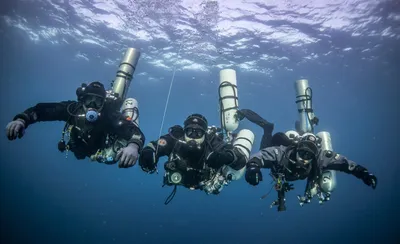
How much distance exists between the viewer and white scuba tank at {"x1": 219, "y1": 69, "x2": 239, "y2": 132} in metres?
7.79

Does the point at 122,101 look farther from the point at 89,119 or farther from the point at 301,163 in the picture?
the point at 301,163

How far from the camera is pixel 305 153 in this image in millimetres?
6016

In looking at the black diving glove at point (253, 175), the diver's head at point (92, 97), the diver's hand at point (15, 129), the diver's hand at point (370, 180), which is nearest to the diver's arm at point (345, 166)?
the diver's hand at point (370, 180)

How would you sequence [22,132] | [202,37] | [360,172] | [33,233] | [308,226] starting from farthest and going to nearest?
[308,226] → [33,233] → [202,37] → [360,172] → [22,132]

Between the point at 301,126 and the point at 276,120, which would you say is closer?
the point at 301,126

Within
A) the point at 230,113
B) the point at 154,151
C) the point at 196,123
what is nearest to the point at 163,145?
the point at 154,151

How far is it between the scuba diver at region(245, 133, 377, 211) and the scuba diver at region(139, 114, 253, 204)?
33.1 inches

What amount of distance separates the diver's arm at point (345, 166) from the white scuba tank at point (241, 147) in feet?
6.68

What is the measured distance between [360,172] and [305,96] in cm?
385

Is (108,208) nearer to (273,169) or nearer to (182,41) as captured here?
(182,41)

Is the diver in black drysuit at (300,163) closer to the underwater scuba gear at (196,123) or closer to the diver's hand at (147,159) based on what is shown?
the underwater scuba gear at (196,123)

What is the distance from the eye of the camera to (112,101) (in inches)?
249

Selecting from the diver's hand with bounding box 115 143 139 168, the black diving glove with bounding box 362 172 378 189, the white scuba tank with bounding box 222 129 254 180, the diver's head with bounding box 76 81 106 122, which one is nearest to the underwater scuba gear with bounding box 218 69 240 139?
the white scuba tank with bounding box 222 129 254 180

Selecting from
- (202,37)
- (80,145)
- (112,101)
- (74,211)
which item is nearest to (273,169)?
(112,101)
